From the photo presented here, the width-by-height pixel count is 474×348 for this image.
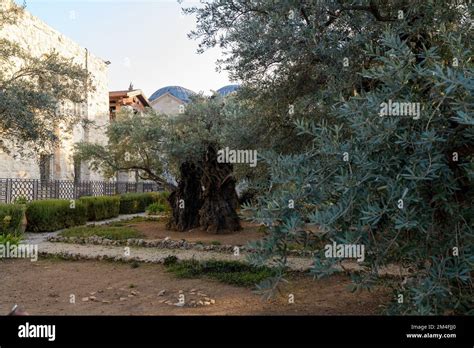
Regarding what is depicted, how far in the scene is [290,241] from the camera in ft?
10.8

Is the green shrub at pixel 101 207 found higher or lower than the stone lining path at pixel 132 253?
higher

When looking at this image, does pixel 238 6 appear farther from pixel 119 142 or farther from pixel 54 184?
pixel 54 184

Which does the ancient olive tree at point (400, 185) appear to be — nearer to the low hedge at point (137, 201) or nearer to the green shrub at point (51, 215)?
the green shrub at point (51, 215)

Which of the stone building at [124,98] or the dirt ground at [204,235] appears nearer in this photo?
the dirt ground at [204,235]

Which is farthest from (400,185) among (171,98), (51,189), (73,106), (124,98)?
(124,98)

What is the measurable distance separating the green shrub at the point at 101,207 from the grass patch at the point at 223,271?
975 centimetres

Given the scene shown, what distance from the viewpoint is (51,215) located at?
1407cm

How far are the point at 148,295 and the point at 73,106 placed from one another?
13.5m

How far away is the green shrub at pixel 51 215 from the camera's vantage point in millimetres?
13695

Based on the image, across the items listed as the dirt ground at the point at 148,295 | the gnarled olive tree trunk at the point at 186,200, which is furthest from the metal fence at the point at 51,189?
the dirt ground at the point at 148,295

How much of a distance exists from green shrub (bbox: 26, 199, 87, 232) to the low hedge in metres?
5.57

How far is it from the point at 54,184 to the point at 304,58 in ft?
55.3

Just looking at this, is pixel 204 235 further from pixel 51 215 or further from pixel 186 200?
pixel 51 215
